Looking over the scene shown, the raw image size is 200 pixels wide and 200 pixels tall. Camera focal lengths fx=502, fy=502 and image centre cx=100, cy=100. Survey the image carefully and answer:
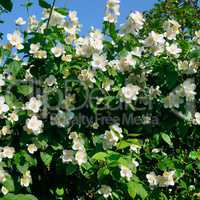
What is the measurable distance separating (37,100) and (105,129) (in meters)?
0.41

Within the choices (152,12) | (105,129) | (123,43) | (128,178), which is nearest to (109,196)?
(128,178)

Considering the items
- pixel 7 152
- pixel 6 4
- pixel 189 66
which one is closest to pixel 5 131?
pixel 7 152

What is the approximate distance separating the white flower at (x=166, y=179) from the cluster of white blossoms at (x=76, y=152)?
47cm

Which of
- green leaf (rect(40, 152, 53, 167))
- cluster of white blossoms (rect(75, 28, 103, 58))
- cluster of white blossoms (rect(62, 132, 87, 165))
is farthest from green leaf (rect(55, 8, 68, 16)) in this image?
green leaf (rect(40, 152, 53, 167))

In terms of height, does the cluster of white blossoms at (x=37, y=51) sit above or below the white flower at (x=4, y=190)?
above

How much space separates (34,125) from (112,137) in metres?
0.40

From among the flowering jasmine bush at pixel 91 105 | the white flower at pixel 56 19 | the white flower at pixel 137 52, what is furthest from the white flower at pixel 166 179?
the white flower at pixel 56 19

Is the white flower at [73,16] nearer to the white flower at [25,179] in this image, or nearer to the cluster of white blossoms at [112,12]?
the cluster of white blossoms at [112,12]

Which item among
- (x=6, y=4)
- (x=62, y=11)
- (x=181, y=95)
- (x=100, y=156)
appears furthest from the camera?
(x=62, y=11)

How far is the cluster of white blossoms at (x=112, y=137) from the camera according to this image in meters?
2.51

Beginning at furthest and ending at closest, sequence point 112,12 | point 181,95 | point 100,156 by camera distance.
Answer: point 112,12
point 181,95
point 100,156

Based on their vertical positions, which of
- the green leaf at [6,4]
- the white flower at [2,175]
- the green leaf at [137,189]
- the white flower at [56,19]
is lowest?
the green leaf at [137,189]

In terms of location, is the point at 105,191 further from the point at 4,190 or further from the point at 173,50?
the point at 173,50

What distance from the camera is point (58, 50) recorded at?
268 centimetres
